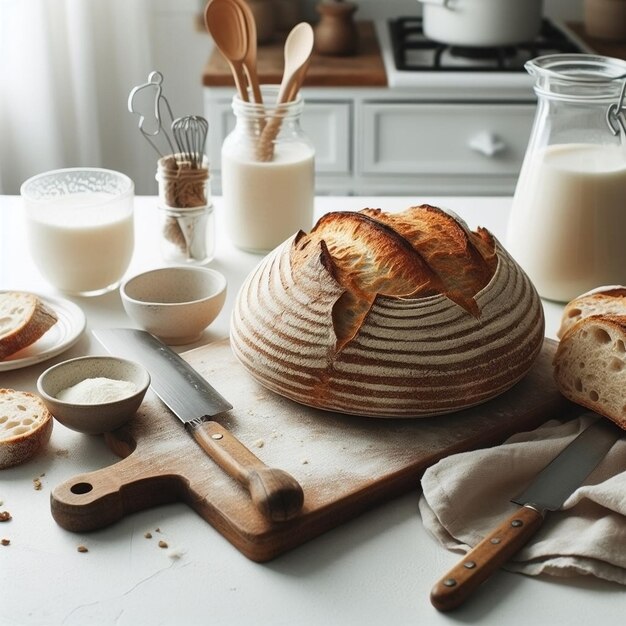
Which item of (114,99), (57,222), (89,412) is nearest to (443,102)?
(114,99)

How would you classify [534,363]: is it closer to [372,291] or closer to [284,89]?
[372,291]

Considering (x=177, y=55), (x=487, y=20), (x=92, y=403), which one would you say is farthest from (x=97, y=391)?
(x=177, y=55)

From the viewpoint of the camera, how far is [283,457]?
2.88ft

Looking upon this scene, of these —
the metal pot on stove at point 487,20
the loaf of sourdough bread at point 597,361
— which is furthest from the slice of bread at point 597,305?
the metal pot on stove at point 487,20

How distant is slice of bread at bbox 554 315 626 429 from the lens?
913 millimetres

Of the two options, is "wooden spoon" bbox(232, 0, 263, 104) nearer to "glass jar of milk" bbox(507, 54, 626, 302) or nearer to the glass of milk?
the glass of milk

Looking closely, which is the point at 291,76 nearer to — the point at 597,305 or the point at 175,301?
the point at 175,301

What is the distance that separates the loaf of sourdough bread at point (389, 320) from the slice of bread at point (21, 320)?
229 mm

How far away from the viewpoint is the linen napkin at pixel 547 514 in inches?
29.6

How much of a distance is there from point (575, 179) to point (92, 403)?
0.64 metres

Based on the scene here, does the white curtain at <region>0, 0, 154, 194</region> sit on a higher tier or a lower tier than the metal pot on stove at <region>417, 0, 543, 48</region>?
lower

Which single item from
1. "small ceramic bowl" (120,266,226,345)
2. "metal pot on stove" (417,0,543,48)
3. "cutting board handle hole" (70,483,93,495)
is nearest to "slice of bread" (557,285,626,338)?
"small ceramic bowl" (120,266,226,345)

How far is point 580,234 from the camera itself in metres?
1.18

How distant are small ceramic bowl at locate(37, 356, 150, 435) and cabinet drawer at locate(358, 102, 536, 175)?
1454 mm
